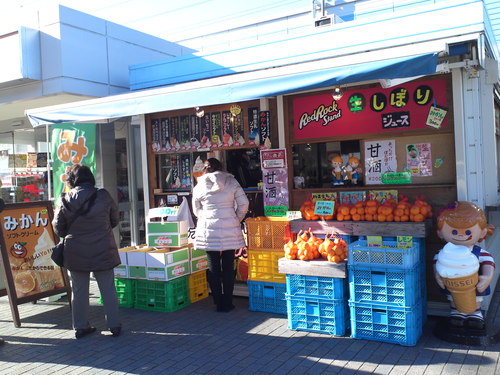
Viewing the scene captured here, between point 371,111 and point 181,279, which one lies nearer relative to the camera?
point 371,111

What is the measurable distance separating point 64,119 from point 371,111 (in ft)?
14.3

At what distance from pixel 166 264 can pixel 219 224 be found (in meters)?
0.85

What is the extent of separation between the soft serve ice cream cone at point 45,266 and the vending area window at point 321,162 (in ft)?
10.9

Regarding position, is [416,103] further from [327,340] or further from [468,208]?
[327,340]

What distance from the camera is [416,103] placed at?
533 cm

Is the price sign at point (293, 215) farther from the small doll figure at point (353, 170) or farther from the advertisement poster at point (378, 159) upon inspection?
the advertisement poster at point (378, 159)

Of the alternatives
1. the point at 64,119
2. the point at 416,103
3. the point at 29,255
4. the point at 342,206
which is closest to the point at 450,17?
the point at 416,103

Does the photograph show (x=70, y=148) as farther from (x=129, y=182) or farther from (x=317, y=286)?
(x=317, y=286)

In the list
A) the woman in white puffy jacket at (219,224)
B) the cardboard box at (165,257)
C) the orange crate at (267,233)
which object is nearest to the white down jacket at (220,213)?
the woman in white puffy jacket at (219,224)

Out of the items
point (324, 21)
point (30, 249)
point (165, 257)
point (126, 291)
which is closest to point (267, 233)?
point (165, 257)

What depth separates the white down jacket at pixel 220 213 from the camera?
18.4 feet

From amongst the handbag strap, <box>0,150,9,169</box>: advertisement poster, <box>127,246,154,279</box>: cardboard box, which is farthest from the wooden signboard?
<box>0,150,9,169</box>: advertisement poster

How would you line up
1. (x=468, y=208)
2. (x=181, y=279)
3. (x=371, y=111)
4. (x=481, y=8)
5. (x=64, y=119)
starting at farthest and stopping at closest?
(x=64, y=119)
(x=181, y=279)
(x=371, y=111)
(x=481, y=8)
(x=468, y=208)

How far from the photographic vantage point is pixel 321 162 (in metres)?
6.06
